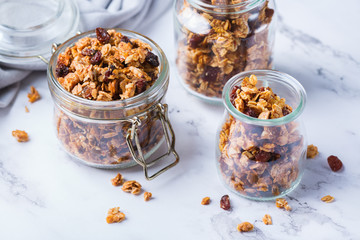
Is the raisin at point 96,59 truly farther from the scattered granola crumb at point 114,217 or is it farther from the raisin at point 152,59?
the scattered granola crumb at point 114,217

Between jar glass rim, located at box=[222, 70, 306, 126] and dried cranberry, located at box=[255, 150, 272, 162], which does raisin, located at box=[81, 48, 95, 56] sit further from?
dried cranberry, located at box=[255, 150, 272, 162]

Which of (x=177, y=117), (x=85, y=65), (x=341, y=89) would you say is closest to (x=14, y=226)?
(x=85, y=65)

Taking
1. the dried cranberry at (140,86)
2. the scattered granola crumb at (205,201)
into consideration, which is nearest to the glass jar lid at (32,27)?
the dried cranberry at (140,86)

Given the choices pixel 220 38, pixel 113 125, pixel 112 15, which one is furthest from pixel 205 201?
pixel 112 15

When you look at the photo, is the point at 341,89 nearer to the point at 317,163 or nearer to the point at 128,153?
the point at 317,163

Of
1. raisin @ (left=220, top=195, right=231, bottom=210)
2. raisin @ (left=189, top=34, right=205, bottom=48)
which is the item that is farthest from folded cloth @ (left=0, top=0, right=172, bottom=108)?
raisin @ (left=220, top=195, right=231, bottom=210)

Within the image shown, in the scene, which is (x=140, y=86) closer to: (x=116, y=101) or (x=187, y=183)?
(x=116, y=101)
